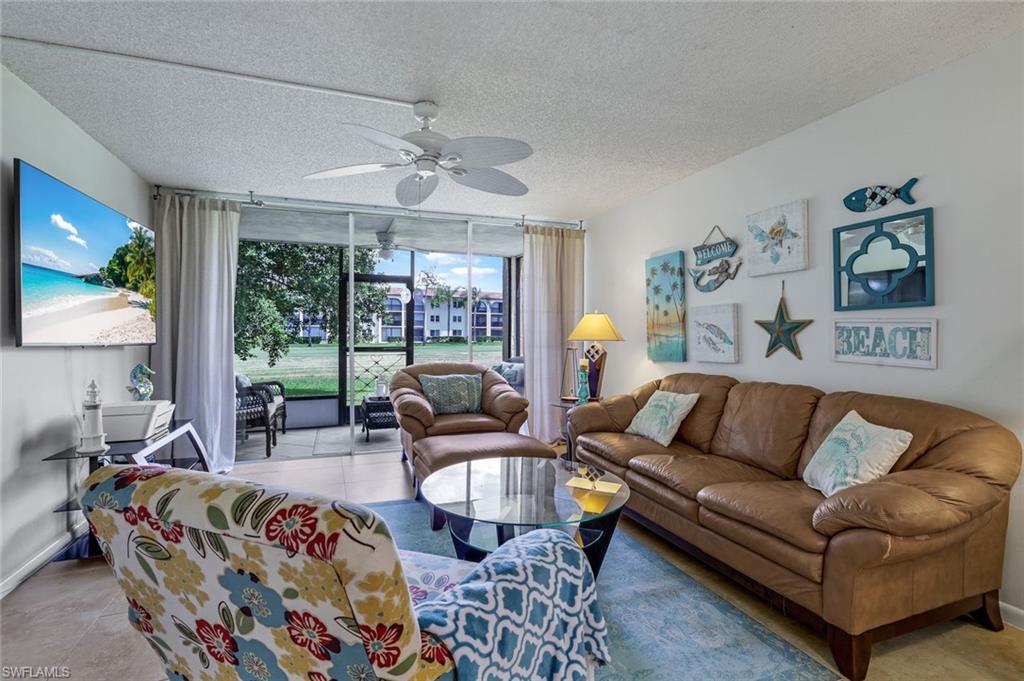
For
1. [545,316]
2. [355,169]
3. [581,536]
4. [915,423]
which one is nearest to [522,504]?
[581,536]

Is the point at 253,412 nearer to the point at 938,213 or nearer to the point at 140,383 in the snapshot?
the point at 140,383

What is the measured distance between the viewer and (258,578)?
2.83 feet

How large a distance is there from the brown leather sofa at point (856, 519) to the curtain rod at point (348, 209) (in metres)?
3.40

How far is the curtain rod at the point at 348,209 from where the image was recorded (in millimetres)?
4430

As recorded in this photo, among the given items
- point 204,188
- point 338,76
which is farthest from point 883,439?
point 204,188

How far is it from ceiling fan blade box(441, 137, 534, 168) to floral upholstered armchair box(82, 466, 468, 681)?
6.05 feet

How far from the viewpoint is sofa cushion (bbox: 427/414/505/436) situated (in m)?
3.72

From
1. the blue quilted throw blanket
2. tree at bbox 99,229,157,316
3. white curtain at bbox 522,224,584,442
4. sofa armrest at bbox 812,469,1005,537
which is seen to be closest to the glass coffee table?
the blue quilted throw blanket

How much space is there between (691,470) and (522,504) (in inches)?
38.4

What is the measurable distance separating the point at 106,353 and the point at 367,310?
7.82 ft

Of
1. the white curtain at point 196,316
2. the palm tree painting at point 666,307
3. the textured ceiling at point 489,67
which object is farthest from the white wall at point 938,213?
the white curtain at point 196,316

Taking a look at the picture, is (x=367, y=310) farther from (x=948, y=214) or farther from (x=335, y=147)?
(x=948, y=214)

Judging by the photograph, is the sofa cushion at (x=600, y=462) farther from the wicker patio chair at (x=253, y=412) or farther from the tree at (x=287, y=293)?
the wicker patio chair at (x=253, y=412)

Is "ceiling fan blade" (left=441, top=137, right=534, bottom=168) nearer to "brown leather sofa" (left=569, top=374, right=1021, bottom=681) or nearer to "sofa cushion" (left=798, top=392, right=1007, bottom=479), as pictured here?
"brown leather sofa" (left=569, top=374, right=1021, bottom=681)
